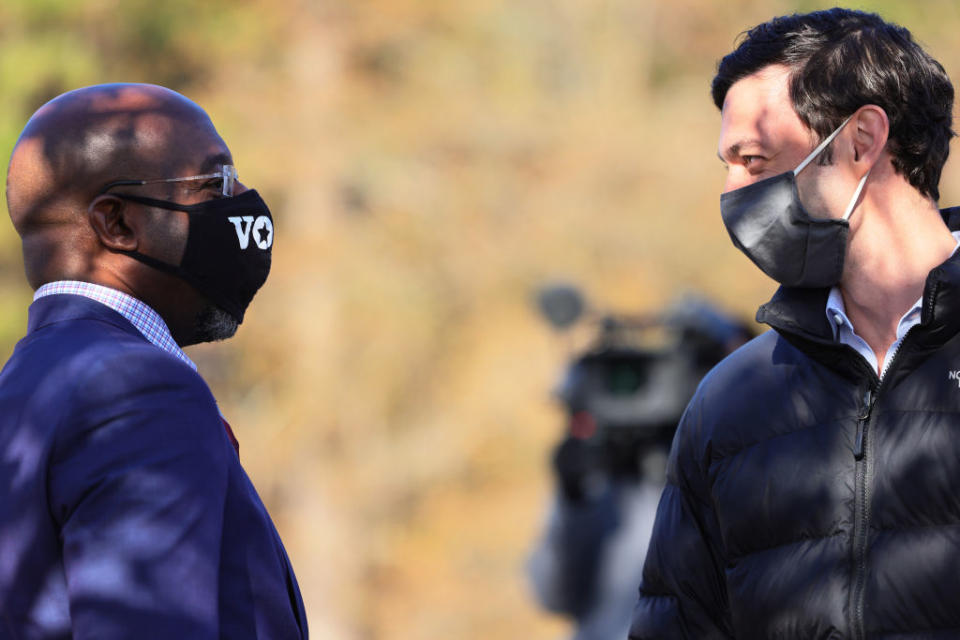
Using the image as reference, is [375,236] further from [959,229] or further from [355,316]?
[959,229]

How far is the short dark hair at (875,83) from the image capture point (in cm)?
250

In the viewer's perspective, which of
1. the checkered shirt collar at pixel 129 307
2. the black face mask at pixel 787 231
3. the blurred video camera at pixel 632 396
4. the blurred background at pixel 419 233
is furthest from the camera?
the blurred background at pixel 419 233

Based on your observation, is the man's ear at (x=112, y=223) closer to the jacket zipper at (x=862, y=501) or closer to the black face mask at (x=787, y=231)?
the black face mask at (x=787, y=231)

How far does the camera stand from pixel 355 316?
655 inches

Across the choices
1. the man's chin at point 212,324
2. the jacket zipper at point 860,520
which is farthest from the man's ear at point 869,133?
the man's chin at point 212,324

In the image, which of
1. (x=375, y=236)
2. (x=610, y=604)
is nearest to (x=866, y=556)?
(x=610, y=604)

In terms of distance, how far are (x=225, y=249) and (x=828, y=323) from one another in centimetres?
118

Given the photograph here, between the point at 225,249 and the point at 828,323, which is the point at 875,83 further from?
the point at 225,249

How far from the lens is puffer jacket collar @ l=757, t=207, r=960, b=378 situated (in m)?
2.26

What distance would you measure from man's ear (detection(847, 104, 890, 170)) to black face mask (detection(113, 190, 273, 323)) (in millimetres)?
1193

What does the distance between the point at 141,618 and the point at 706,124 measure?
54.6 ft

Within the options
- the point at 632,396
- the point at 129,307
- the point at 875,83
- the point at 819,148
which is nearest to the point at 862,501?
the point at 819,148

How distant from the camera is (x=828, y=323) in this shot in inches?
95.7

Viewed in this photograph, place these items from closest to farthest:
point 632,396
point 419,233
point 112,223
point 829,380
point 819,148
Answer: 1. point 112,223
2. point 829,380
3. point 819,148
4. point 632,396
5. point 419,233
